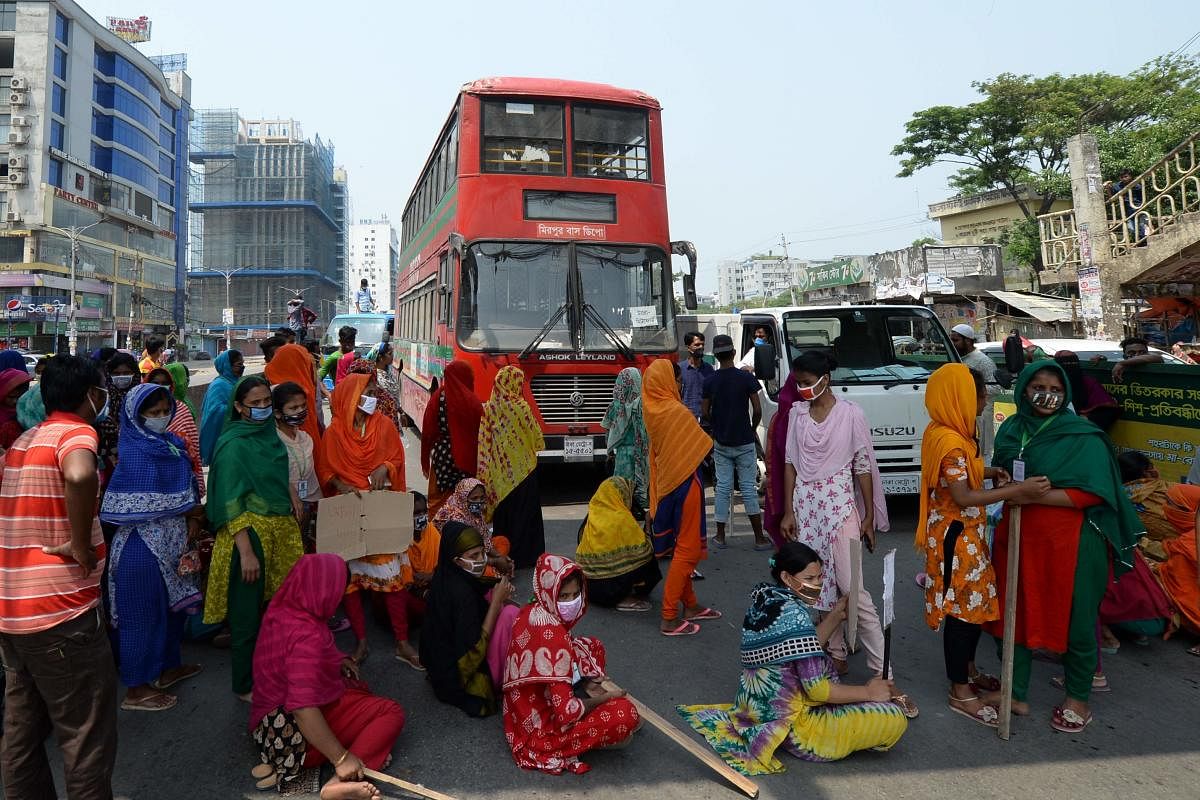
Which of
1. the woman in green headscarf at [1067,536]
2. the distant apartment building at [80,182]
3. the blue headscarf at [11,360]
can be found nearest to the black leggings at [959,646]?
→ the woman in green headscarf at [1067,536]

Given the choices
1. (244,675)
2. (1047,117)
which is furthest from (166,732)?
(1047,117)

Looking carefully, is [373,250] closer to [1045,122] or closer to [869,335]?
[1045,122]

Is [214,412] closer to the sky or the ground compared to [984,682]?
closer to the sky

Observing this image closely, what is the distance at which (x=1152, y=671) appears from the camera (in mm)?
3941

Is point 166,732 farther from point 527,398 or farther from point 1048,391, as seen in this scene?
point 1048,391

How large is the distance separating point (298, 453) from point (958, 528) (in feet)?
11.2

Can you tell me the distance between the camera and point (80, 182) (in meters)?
52.6

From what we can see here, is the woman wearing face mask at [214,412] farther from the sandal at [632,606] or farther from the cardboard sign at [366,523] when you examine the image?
the sandal at [632,606]

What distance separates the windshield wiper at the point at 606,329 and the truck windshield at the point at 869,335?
1648 mm

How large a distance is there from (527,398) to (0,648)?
3944 mm

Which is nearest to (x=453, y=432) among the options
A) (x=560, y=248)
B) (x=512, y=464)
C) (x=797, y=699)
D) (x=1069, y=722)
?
(x=512, y=464)

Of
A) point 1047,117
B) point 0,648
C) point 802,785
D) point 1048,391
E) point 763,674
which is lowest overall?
point 802,785

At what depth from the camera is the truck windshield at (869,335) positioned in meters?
7.41

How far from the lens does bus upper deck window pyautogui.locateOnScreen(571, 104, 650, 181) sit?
827 centimetres
